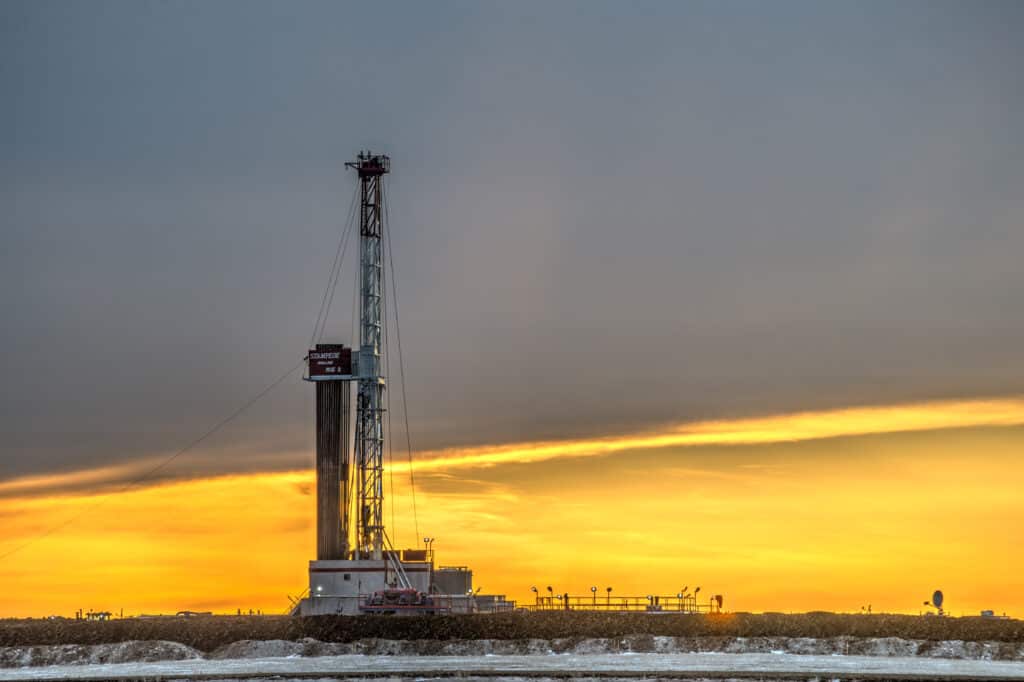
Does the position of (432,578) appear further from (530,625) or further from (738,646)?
(738,646)

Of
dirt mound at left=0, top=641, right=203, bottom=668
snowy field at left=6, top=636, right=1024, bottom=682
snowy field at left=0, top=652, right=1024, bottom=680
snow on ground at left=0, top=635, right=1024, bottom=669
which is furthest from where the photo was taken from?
dirt mound at left=0, top=641, right=203, bottom=668

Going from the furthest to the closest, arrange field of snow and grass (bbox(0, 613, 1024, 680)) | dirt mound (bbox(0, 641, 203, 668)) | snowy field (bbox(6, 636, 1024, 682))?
1. dirt mound (bbox(0, 641, 203, 668))
2. field of snow and grass (bbox(0, 613, 1024, 680))
3. snowy field (bbox(6, 636, 1024, 682))

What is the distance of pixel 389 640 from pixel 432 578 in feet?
63.6

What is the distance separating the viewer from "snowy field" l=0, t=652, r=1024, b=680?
76312mm

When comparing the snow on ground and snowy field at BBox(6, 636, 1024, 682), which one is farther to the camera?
the snow on ground

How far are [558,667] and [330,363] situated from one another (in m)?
39.2

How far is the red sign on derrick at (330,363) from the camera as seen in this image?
11444 centimetres

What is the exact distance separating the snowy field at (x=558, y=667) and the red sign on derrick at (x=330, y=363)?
2593cm

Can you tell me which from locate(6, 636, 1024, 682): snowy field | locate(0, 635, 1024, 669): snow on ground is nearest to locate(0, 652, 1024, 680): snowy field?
locate(6, 636, 1024, 682): snowy field

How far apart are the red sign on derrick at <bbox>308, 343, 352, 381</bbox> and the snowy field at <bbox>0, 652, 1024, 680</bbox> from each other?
25928 mm

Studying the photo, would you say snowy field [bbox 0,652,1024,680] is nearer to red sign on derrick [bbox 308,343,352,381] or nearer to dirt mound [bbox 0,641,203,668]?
dirt mound [bbox 0,641,203,668]

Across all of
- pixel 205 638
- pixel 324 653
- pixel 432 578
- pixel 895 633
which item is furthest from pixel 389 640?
pixel 895 633

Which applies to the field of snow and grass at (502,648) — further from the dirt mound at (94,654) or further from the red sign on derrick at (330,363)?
the red sign on derrick at (330,363)

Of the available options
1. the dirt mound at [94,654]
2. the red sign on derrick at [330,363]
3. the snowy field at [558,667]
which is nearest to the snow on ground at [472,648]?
the dirt mound at [94,654]
